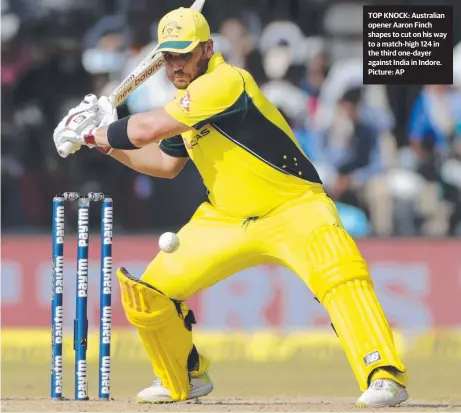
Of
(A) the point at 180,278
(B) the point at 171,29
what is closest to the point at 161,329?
(A) the point at 180,278

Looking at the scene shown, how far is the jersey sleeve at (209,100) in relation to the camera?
5.99m

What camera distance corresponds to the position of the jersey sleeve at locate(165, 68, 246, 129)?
5988 mm

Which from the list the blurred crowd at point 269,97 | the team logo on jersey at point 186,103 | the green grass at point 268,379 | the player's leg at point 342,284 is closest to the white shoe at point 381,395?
the player's leg at point 342,284

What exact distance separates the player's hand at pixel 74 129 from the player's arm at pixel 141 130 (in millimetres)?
148

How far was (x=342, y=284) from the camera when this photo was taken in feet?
19.7

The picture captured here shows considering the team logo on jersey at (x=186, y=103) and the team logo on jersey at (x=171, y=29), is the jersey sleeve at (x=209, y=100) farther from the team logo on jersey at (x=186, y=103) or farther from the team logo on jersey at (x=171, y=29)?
the team logo on jersey at (x=171, y=29)

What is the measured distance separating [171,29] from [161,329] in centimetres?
144

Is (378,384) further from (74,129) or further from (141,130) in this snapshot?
(74,129)

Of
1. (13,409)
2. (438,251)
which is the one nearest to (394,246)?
(438,251)

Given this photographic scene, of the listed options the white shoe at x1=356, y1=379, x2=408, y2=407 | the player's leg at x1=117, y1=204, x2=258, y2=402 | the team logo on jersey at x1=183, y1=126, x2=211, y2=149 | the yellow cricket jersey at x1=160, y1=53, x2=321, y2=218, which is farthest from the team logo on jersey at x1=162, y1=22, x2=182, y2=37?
the white shoe at x1=356, y1=379, x2=408, y2=407

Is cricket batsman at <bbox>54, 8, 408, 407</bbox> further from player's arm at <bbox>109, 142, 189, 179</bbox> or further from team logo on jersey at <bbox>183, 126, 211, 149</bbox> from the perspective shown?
player's arm at <bbox>109, 142, 189, 179</bbox>

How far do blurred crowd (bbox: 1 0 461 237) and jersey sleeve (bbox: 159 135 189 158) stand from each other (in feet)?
11.2

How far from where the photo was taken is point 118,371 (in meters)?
9.09

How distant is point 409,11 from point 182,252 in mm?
4059
